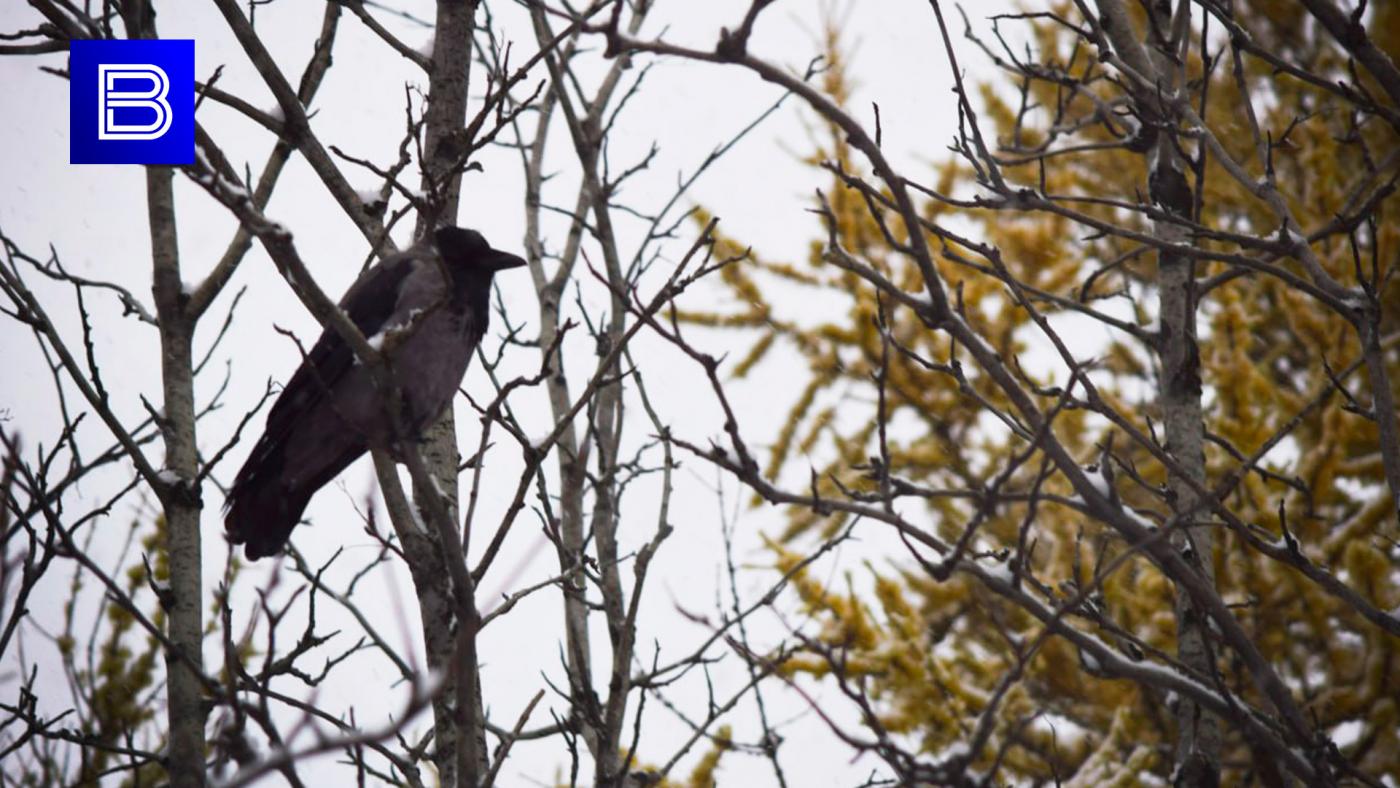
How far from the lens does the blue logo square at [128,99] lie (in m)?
3.36

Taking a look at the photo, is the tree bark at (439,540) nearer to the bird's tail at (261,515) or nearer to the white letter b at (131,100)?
the bird's tail at (261,515)

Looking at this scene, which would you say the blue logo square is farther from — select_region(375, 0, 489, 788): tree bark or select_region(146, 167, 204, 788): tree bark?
select_region(375, 0, 489, 788): tree bark

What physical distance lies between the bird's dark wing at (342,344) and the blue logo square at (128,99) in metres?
0.77

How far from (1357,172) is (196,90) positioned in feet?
26.1

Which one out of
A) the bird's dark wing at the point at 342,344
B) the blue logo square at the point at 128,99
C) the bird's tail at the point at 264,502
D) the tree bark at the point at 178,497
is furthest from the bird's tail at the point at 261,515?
the blue logo square at the point at 128,99

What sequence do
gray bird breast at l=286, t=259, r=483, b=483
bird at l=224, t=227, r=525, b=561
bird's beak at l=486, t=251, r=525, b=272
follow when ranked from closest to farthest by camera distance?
gray bird breast at l=286, t=259, r=483, b=483 → bird at l=224, t=227, r=525, b=561 → bird's beak at l=486, t=251, r=525, b=272

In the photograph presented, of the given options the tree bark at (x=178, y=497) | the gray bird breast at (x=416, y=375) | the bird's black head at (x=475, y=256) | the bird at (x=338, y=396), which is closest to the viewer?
the tree bark at (x=178, y=497)

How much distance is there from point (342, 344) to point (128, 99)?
44.3 inches

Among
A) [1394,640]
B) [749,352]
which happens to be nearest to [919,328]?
[749,352]

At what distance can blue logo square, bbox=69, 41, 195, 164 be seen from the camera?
3359mm

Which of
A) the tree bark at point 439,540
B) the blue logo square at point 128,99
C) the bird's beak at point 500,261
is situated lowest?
the tree bark at point 439,540

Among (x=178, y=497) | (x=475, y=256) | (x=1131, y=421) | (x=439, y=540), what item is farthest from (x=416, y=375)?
(x=1131, y=421)

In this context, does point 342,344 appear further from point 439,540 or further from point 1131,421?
point 1131,421

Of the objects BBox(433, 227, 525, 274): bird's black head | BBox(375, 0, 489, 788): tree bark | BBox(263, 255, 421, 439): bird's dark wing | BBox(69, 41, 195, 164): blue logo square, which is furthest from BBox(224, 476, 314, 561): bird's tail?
Result: BBox(69, 41, 195, 164): blue logo square
